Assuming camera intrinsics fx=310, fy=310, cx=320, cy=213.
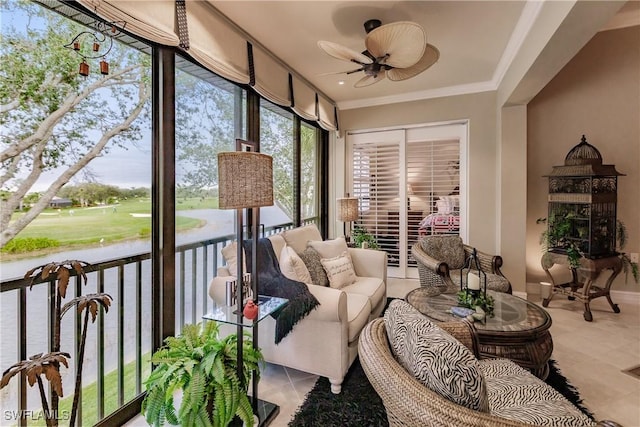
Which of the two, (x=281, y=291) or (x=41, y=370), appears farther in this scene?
(x=281, y=291)

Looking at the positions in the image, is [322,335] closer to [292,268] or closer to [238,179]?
[292,268]

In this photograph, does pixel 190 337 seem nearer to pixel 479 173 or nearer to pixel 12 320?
pixel 12 320

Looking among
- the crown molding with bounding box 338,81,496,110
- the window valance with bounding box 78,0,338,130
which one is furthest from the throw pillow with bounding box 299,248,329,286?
the crown molding with bounding box 338,81,496,110

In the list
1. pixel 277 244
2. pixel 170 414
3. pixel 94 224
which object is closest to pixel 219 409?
pixel 170 414

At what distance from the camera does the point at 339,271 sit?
280 centimetres

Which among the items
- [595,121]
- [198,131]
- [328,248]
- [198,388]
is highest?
[595,121]

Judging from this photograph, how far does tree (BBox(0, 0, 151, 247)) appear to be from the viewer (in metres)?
1.38

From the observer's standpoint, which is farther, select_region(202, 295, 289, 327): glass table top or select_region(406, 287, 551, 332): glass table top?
select_region(406, 287, 551, 332): glass table top

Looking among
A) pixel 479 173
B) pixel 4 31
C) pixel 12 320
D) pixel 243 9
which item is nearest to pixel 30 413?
pixel 12 320

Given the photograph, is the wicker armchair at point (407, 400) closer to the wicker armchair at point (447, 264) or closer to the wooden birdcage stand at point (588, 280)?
the wicker armchair at point (447, 264)

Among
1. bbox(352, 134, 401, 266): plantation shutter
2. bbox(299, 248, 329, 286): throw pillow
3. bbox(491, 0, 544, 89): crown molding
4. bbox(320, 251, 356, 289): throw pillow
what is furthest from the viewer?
bbox(352, 134, 401, 266): plantation shutter

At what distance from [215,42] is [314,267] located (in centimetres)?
192

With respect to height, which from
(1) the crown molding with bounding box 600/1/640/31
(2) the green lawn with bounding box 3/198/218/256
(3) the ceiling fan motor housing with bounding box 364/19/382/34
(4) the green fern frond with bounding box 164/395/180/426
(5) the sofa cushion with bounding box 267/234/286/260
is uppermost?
(1) the crown molding with bounding box 600/1/640/31

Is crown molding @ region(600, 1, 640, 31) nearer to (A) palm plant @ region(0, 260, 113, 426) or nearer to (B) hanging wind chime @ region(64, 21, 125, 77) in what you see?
(B) hanging wind chime @ region(64, 21, 125, 77)
